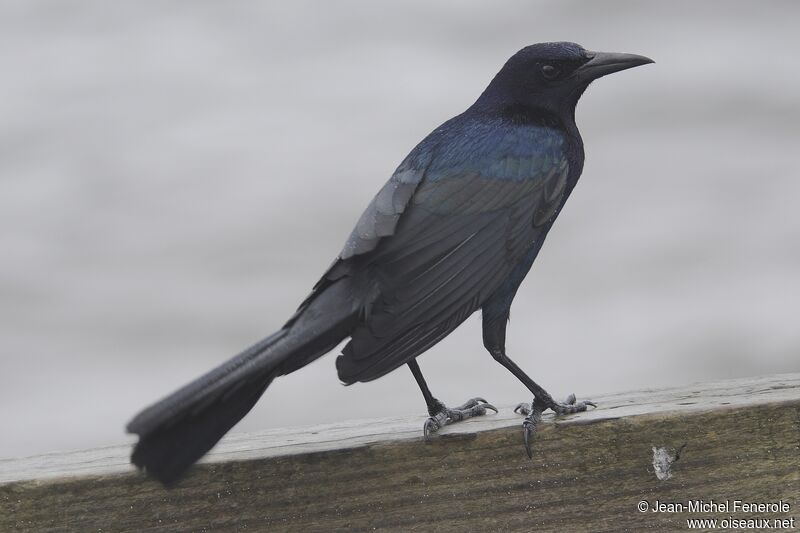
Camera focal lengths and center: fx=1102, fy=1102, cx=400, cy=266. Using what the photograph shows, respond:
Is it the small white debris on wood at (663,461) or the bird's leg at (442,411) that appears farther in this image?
the bird's leg at (442,411)

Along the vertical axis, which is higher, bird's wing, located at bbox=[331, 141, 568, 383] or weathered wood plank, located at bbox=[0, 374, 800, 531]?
bird's wing, located at bbox=[331, 141, 568, 383]

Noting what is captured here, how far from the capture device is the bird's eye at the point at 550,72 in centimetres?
313

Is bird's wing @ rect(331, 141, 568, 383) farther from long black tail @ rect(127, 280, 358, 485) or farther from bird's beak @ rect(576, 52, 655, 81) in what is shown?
bird's beak @ rect(576, 52, 655, 81)

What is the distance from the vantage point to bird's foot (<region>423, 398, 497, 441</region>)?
218cm

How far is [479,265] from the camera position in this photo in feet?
8.64

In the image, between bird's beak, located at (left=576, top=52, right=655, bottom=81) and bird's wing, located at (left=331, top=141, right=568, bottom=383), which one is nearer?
bird's wing, located at (left=331, top=141, right=568, bottom=383)

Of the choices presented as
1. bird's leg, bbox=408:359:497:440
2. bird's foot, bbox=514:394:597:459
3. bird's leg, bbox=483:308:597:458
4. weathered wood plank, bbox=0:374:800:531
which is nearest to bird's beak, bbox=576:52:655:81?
bird's leg, bbox=483:308:597:458

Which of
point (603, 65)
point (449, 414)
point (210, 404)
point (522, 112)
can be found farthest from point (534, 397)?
point (603, 65)

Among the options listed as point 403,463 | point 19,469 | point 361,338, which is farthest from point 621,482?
point 19,469

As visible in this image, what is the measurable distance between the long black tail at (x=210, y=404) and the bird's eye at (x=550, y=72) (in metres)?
1.27

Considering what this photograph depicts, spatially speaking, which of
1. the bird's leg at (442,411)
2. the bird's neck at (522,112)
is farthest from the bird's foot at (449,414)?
the bird's neck at (522,112)

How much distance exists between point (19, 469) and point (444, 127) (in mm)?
1451

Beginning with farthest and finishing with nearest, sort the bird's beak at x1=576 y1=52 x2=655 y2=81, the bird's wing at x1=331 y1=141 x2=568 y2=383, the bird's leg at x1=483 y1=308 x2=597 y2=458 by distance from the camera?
the bird's beak at x1=576 y1=52 x2=655 y2=81 < the bird's wing at x1=331 y1=141 x2=568 y2=383 < the bird's leg at x1=483 y1=308 x2=597 y2=458

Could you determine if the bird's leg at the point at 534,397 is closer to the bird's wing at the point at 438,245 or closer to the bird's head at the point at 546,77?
the bird's wing at the point at 438,245
